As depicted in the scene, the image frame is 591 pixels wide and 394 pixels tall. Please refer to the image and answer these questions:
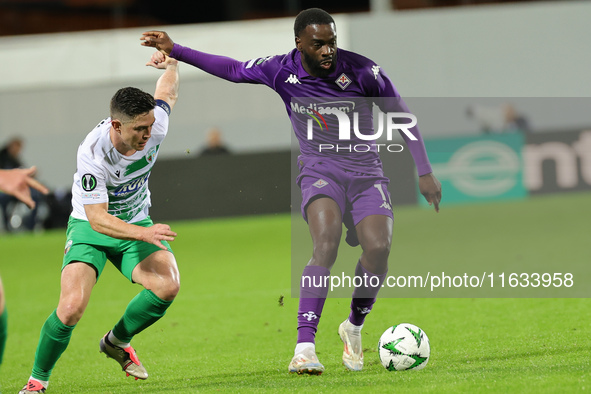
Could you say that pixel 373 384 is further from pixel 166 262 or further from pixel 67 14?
pixel 67 14

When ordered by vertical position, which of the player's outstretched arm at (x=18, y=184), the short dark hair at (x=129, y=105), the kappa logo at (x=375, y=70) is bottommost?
the player's outstretched arm at (x=18, y=184)

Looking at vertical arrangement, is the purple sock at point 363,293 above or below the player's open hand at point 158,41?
below

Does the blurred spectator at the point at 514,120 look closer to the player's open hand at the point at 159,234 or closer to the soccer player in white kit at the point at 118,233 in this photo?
the soccer player in white kit at the point at 118,233

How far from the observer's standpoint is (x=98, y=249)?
5277 millimetres

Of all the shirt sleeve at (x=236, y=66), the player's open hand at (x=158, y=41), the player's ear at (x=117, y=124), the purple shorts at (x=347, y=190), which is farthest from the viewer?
the player's open hand at (x=158, y=41)

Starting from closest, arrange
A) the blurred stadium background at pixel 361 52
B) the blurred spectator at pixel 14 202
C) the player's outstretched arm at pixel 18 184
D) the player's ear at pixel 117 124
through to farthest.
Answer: the player's outstretched arm at pixel 18 184 < the player's ear at pixel 117 124 < the blurred stadium background at pixel 361 52 < the blurred spectator at pixel 14 202

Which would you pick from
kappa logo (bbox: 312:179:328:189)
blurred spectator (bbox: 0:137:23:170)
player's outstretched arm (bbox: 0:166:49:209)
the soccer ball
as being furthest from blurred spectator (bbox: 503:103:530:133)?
→ player's outstretched arm (bbox: 0:166:49:209)

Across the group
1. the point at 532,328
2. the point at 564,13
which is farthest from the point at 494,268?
the point at 564,13

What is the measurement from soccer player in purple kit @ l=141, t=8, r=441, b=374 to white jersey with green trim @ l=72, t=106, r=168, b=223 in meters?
0.69

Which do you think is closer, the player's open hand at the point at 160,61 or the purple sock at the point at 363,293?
the purple sock at the point at 363,293

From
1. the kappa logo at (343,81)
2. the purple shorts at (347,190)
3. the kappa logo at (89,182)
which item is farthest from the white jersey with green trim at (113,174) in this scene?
the kappa logo at (343,81)

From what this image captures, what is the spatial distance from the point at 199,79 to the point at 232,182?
15.0 feet

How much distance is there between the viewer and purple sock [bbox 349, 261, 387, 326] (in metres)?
5.24

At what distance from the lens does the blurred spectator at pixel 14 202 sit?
1684cm
